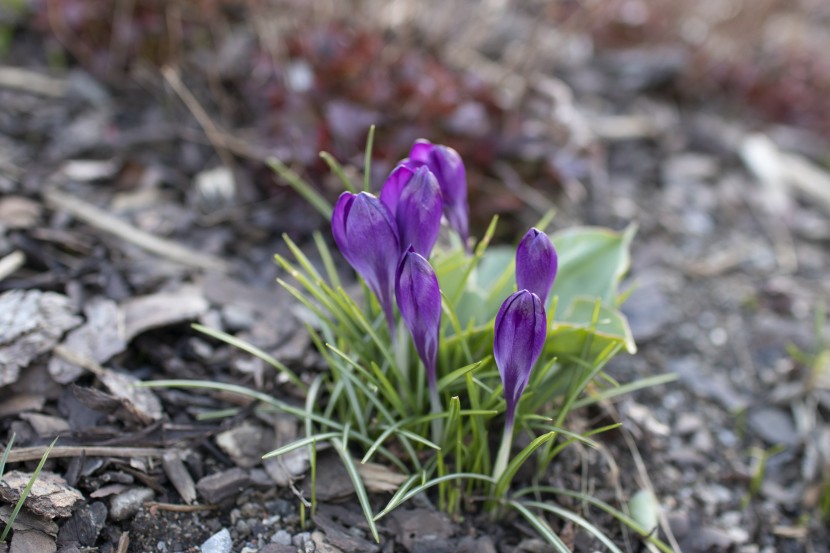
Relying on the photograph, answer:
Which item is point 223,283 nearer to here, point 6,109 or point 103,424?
point 103,424

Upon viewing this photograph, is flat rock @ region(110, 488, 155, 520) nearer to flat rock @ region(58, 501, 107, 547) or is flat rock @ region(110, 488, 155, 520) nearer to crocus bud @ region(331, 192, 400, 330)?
flat rock @ region(58, 501, 107, 547)

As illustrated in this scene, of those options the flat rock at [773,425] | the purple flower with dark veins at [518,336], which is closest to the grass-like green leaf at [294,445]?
the purple flower with dark veins at [518,336]

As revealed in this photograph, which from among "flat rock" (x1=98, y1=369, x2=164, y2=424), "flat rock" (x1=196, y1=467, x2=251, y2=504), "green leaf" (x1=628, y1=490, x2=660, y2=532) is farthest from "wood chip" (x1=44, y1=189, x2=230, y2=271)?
"green leaf" (x1=628, y1=490, x2=660, y2=532)

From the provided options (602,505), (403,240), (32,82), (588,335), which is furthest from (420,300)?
(32,82)

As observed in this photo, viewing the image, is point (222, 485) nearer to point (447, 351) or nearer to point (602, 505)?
point (447, 351)

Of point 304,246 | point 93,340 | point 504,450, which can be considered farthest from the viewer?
point 304,246
